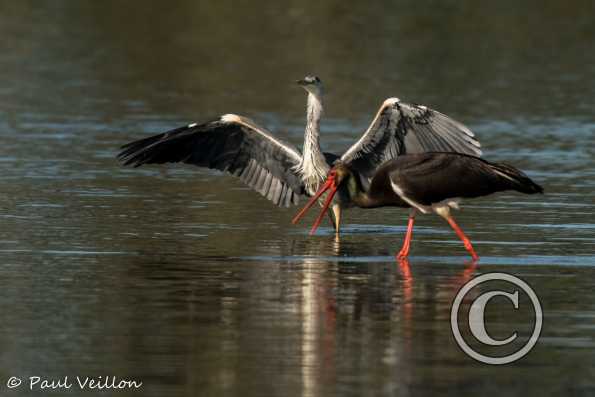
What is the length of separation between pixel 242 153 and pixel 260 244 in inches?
97.2

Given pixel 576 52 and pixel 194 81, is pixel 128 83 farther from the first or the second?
pixel 576 52

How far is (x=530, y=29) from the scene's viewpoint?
1820 inches

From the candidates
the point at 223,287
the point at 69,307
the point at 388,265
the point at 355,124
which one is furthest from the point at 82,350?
the point at 355,124

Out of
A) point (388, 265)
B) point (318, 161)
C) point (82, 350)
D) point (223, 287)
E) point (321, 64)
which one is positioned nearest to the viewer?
point (82, 350)

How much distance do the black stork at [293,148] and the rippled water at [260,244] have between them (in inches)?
19.2

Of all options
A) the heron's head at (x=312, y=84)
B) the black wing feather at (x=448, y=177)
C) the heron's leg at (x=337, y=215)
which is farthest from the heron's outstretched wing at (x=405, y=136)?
the black wing feather at (x=448, y=177)

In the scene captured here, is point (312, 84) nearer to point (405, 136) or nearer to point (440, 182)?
point (405, 136)

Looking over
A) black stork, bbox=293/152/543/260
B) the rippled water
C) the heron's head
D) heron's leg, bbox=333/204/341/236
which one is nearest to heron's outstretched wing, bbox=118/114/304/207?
the rippled water

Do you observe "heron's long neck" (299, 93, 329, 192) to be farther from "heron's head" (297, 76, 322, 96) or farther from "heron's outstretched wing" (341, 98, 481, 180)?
"heron's outstretched wing" (341, 98, 481, 180)

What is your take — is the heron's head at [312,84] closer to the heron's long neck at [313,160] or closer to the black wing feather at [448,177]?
the heron's long neck at [313,160]

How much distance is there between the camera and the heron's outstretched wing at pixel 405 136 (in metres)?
17.8

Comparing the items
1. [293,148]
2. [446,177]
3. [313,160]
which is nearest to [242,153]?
[293,148]

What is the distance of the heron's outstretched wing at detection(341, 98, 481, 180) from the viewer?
17.8 m

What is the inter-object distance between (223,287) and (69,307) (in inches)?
56.7
